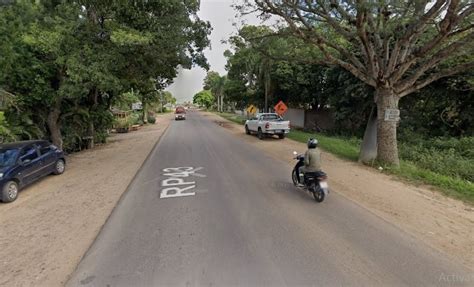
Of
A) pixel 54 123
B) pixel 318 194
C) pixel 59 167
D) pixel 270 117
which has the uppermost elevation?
pixel 270 117

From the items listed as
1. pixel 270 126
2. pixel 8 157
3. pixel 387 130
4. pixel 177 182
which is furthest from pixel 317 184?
pixel 270 126

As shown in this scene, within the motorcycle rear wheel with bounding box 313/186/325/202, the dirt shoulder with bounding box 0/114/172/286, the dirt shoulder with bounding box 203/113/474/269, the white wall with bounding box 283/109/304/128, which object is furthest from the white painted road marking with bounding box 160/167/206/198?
the white wall with bounding box 283/109/304/128

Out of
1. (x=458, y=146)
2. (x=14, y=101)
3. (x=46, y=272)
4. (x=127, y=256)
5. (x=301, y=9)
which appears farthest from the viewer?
(x=458, y=146)

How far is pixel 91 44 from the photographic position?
10750 mm

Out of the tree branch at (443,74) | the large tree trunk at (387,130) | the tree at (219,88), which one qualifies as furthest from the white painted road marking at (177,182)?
the tree at (219,88)

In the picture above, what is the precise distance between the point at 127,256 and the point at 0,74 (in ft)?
32.4

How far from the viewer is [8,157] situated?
7.74m

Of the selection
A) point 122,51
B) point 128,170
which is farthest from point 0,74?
point 128,170

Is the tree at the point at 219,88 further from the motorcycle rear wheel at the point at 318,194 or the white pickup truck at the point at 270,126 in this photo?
the motorcycle rear wheel at the point at 318,194

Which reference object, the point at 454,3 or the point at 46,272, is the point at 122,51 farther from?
the point at 454,3

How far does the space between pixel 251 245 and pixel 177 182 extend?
4.42 m

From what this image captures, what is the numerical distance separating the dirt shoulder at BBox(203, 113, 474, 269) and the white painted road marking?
392 cm

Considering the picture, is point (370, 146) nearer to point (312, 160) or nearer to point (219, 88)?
point (312, 160)

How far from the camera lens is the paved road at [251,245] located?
12.2 ft
